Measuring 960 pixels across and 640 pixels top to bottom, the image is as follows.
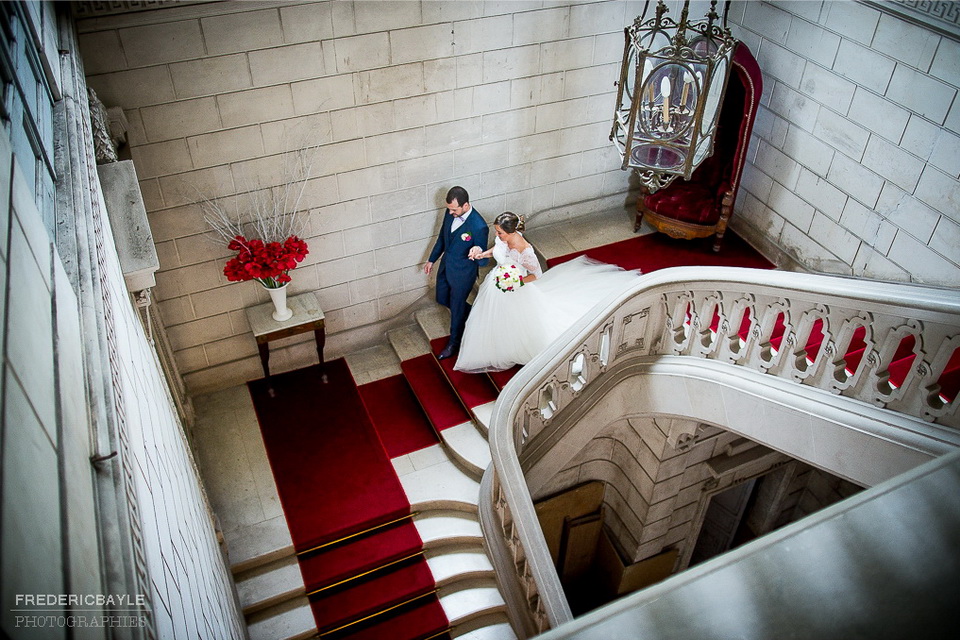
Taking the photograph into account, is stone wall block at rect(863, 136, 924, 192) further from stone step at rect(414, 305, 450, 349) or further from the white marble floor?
stone step at rect(414, 305, 450, 349)

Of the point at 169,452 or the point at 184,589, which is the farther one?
the point at 169,452

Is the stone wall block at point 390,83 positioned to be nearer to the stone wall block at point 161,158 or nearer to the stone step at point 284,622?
the stone wall block at point 161,158

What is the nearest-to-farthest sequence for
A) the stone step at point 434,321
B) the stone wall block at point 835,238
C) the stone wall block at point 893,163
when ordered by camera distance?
the stone wall block at point 893,163, the stone wall block at point 835,238, the stone step at point 434,321

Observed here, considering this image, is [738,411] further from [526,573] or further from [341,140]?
[341,140]

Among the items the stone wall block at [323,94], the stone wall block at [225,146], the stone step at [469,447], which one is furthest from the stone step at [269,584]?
the stone wall block at [323,94]

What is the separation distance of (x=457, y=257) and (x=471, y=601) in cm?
292

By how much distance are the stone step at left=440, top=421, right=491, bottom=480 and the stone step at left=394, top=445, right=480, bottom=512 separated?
10 centimetres

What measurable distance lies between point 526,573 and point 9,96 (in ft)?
13.9

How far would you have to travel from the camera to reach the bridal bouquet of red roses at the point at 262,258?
6.12 m

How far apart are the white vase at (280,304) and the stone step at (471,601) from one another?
272cm

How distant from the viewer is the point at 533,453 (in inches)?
227

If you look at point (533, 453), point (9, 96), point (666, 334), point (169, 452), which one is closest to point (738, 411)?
point (666, 334)

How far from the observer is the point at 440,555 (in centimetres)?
625

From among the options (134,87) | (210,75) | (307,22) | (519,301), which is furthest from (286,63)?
(519,301)
